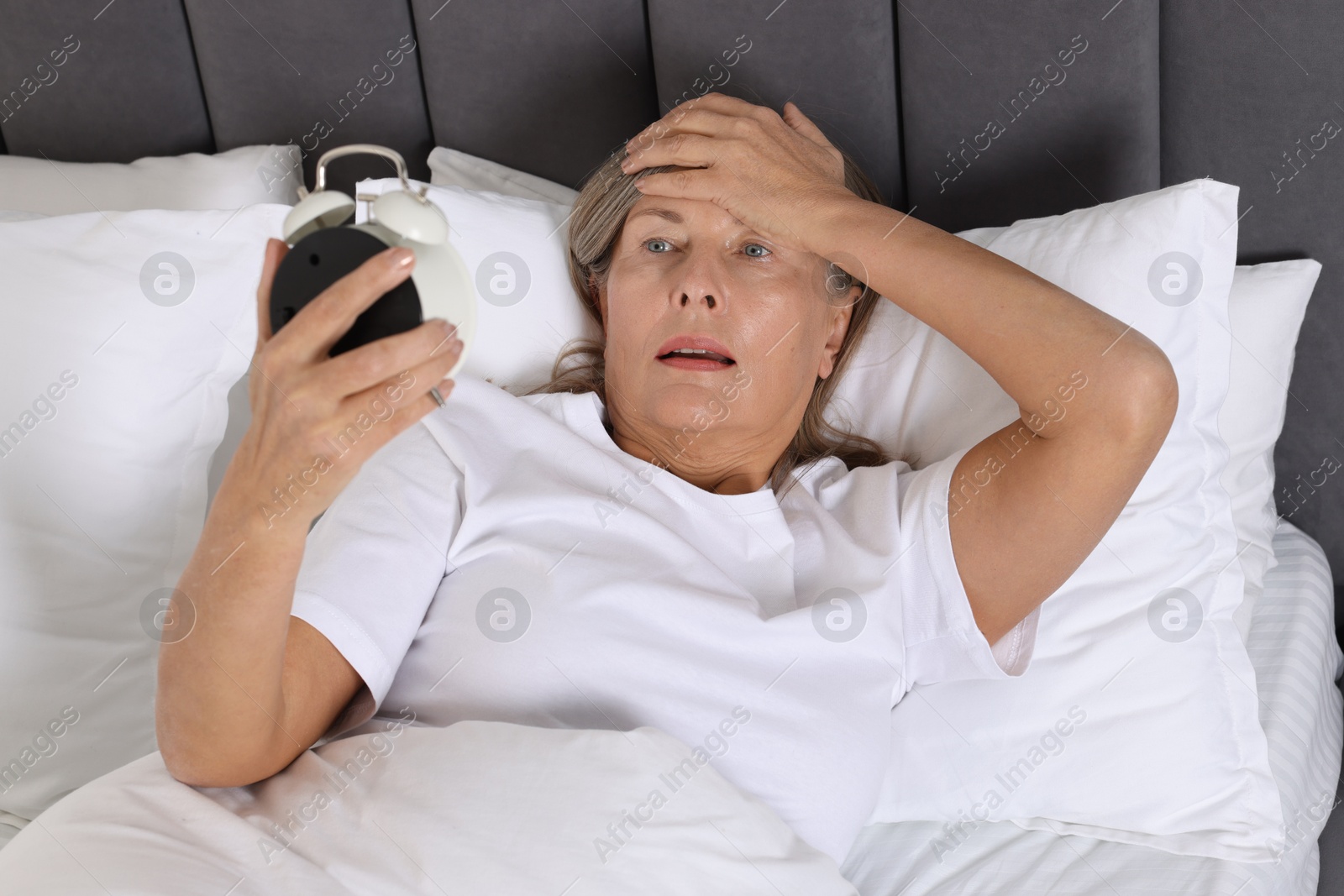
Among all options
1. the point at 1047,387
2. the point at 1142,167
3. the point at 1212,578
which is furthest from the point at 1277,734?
the point at 1142,167

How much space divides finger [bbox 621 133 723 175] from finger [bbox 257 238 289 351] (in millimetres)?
629

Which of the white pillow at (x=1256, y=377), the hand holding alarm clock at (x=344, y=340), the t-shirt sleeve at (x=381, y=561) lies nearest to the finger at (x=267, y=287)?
the hand holding alarm clock at (x=344, y=340)

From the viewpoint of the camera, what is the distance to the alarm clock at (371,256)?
638 mm

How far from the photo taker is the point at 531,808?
0.82 meters

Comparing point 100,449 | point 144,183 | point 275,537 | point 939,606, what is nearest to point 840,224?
point 939,606

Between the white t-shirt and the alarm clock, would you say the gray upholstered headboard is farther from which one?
the alarm clock

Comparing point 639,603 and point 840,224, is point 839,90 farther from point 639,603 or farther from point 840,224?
point 639,603

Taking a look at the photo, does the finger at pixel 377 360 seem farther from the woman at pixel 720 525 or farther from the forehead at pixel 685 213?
the forehead at pixel 685 213

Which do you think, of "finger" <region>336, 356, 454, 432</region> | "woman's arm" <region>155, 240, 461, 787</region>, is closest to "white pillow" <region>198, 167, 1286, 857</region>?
"woman's arm" <region>155, 240, 461, 787</region>

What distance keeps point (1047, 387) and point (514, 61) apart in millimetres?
974

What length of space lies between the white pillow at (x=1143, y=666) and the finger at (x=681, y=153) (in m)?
0.42

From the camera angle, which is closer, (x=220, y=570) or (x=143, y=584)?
(x=220, y=570)

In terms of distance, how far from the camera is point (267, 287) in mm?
660

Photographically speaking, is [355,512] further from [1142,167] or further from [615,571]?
[1142,167]
